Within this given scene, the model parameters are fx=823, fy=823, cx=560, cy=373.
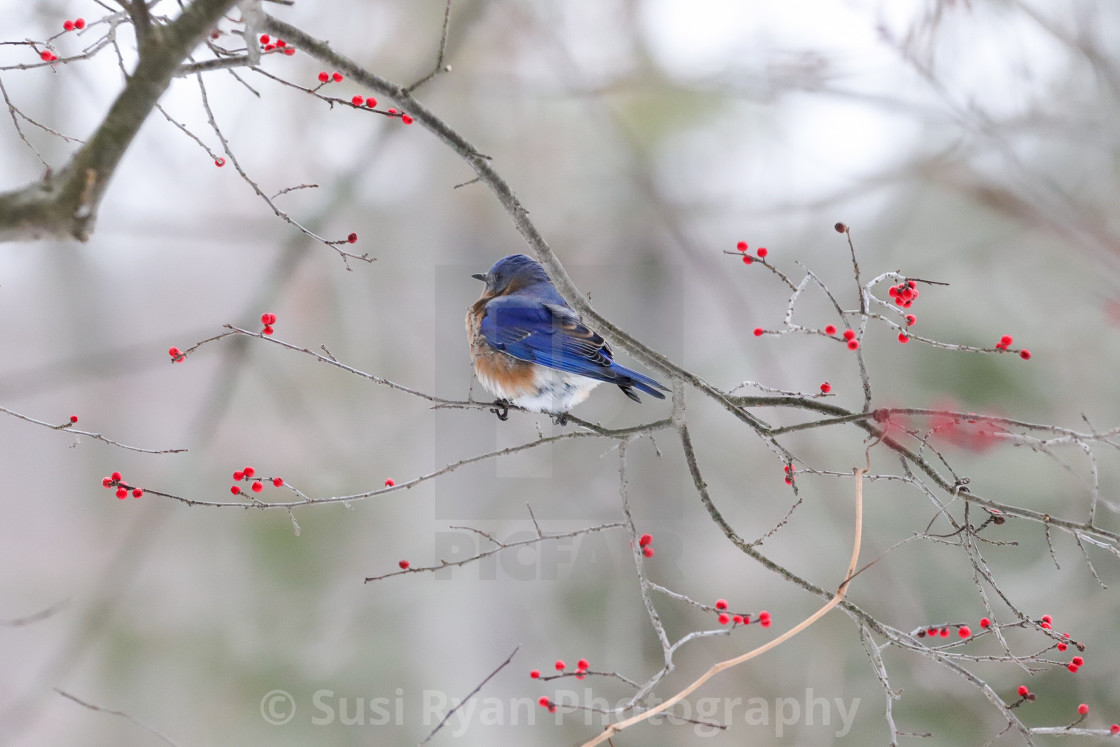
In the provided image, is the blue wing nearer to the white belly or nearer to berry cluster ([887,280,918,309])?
the white belly

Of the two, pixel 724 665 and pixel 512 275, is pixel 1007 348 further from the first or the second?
pixel 512 275

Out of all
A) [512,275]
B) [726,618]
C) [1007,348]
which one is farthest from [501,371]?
[1007,348]

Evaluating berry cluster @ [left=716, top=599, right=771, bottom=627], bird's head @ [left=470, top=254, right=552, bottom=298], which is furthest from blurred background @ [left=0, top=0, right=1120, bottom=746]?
berry cluster @ [left=716, top=599, right=771, bottom=627]

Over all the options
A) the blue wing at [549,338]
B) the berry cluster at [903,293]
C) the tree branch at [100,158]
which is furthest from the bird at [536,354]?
the tree branch at [100,158]

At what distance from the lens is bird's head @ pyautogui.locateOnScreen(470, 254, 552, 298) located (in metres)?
4.32

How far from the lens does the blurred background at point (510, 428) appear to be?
5297 millimetres

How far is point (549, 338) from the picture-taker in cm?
389

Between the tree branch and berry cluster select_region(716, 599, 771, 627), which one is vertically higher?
the tree branch

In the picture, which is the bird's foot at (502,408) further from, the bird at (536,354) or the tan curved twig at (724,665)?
the tan curved twig at (724,665)

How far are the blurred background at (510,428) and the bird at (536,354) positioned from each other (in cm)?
118

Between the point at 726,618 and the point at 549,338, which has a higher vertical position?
the point at 549,338

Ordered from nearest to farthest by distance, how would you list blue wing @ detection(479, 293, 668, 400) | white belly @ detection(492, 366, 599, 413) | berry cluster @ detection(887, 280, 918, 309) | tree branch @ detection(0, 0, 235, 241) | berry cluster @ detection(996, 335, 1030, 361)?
tree branch @ detection(0, 0, 235, 241) → berry cluster @ detection(996, 335, 1030, 361) → berry cluster @ detection(887, 280, 918, 309) → blue wing @ detection(479, 293, 668, 400) → white belly @ detection(492, 366, 599, 413)

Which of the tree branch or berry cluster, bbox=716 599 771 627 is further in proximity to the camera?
berry cluster, bbox=716 599 771 627

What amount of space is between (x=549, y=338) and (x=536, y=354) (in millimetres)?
100
